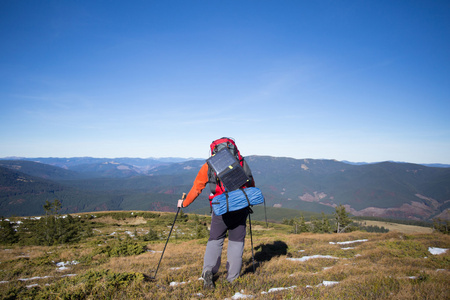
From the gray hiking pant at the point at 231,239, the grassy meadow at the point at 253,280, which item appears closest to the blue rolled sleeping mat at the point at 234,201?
the gray hiking pant at the point at 231,239

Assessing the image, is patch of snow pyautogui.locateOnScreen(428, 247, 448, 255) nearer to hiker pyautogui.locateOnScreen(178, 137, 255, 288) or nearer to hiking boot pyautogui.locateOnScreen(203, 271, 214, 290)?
hiker pyautogui.locateOnScreen(178, 137, 255, 288)

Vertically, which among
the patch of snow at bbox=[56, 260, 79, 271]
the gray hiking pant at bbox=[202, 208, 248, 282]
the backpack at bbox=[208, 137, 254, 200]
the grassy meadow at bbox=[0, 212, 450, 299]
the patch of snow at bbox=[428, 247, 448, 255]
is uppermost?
the backpack at bbox=[208, 137, 254, 200]

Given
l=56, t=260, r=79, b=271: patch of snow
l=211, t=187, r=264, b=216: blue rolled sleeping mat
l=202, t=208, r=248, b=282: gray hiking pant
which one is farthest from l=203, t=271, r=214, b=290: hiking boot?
l=56, t=260, r=79, b=271: patch of snow

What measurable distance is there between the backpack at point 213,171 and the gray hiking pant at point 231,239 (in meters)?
0.71

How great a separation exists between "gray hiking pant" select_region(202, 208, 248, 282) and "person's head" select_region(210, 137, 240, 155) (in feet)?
5.63

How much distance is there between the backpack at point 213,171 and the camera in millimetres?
5582

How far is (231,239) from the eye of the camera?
18.8 feet

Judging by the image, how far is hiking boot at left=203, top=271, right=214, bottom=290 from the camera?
5496 millimetres

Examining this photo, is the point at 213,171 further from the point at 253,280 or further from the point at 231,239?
the point at 253,280

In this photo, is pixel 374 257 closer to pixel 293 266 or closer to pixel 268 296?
pixel 293 266

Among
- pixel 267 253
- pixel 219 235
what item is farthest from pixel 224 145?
pixel 267 253

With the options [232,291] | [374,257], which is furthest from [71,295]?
[374,257]

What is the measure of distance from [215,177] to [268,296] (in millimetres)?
3154

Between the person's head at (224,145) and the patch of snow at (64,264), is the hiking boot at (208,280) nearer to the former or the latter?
the person's head at (224,145)
